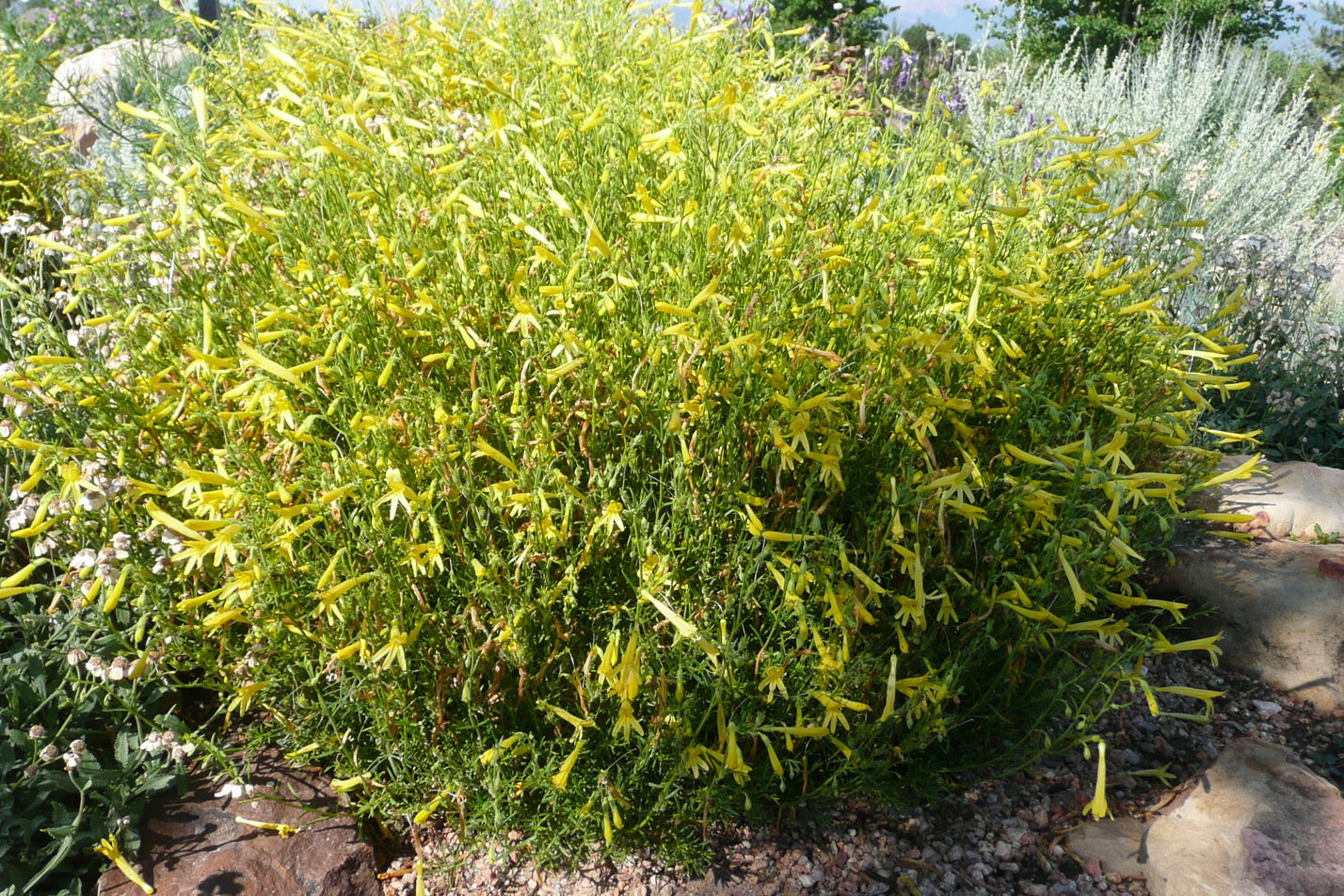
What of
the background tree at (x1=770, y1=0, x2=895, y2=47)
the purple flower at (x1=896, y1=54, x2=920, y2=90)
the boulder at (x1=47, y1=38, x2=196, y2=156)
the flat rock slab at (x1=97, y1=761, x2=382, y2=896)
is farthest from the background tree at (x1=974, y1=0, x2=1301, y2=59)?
the flat rock slab at (x1=97, y1=761, x2=382, y2=896)

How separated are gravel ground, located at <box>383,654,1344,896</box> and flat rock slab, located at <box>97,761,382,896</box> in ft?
0.45

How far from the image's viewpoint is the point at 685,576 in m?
1.84

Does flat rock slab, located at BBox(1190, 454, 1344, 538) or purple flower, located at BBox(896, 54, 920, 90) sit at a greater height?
purple flower, located at BBox(896, 54, 920, 90)

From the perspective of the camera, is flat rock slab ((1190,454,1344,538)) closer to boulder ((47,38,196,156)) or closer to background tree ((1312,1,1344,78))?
boulder ((47,38,196,156))

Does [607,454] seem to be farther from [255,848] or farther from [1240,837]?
[1240,837]

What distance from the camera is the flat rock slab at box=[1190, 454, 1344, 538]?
322cm

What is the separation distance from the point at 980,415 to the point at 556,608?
109 cm

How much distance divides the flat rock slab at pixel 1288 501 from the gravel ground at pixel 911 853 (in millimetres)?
986

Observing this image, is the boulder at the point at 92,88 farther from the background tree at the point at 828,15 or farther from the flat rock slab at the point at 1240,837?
the background tree at the point at 828,15

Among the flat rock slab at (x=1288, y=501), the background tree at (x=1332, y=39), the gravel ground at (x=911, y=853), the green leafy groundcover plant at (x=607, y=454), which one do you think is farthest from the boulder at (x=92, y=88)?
the background tree at (x=1332, y=39)

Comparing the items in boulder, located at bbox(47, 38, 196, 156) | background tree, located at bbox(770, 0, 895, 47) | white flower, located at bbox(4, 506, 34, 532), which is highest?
background tree, located at bbox(770, 0, 895, 47)

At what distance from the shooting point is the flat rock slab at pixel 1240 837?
6.43ft

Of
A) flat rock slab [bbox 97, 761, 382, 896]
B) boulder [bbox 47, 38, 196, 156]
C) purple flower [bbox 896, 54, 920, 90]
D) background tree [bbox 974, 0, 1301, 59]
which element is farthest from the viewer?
background tree [bbox 974, 0, 1301, 59]

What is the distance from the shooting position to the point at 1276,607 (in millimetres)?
2842
